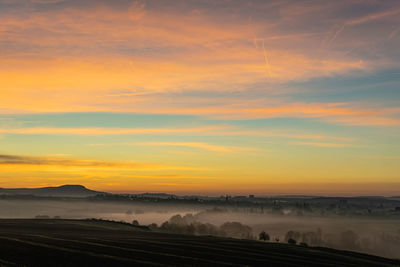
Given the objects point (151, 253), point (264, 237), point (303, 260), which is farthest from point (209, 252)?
point (264, 237)

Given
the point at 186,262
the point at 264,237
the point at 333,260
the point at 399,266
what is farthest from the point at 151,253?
the point at 264,237

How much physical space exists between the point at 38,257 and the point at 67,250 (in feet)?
18.4

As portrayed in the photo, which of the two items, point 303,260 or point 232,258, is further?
point 303,260

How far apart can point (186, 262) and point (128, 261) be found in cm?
650

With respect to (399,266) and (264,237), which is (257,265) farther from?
(264,237)

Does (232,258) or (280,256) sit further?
(280,256)

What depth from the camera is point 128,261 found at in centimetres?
4366

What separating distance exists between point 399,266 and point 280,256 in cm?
2176

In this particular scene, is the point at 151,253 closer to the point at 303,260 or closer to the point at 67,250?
the point at 67,250

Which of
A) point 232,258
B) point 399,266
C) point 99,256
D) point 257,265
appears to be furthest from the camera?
point 399,266

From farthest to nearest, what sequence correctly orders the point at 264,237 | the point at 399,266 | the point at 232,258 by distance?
1. the point at 264,237
2. the point at 399,266
3. the point at 232,258

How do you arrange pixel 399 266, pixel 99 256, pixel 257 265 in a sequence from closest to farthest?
pixel 99 256 < pixel 257 265 < pixel 399 266

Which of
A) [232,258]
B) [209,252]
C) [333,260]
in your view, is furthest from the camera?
[333,260]

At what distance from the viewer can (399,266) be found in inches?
2589
